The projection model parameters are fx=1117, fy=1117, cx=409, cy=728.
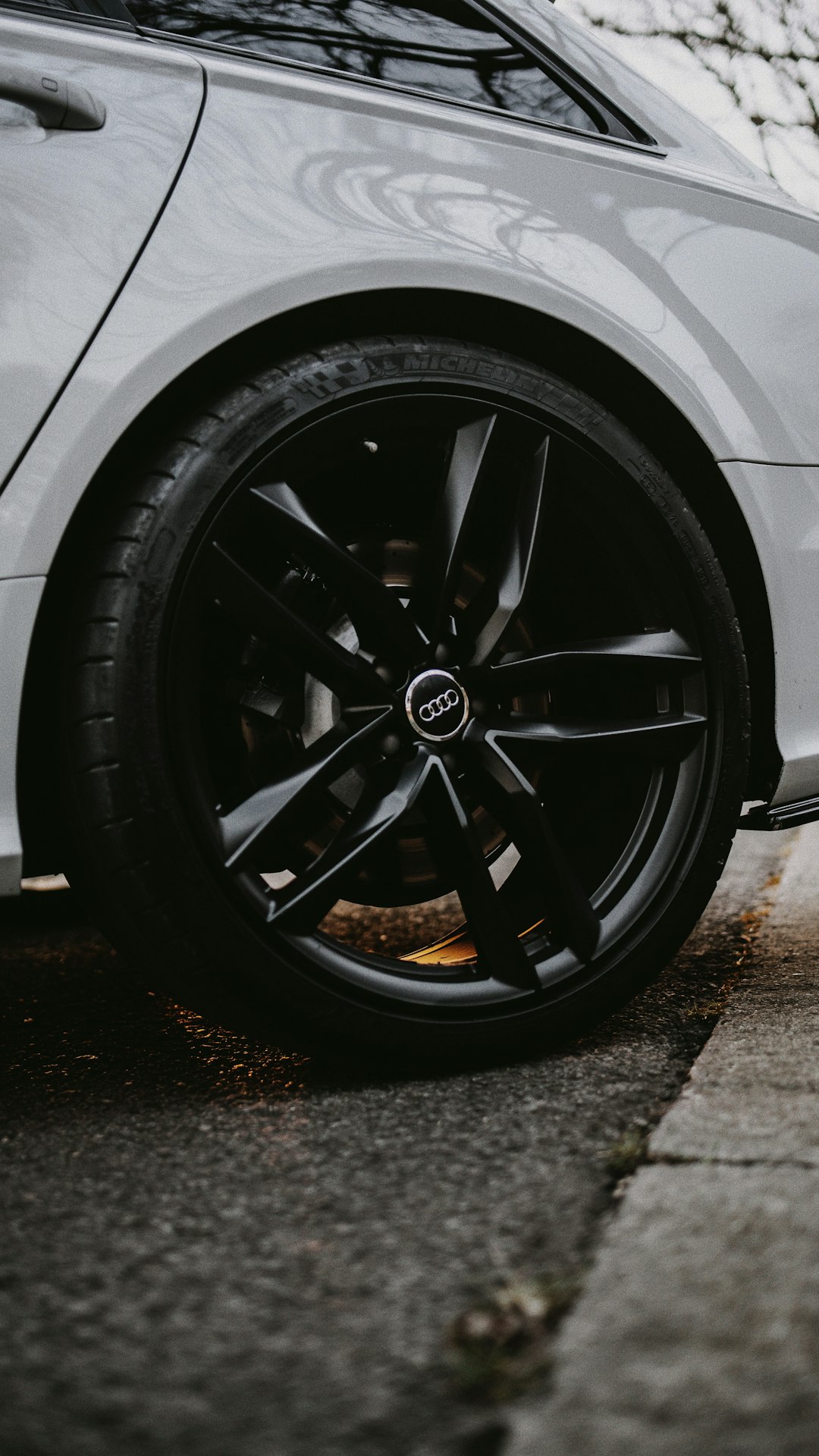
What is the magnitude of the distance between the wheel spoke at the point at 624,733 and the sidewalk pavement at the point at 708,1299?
0.46m

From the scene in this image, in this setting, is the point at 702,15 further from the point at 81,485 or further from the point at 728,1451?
the point at 728,1451

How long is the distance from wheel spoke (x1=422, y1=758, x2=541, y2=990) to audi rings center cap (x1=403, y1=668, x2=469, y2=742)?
5 cm

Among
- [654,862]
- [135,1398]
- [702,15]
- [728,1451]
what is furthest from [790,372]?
[702,15]

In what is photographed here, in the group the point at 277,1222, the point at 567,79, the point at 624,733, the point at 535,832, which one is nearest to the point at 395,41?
the point at 567,79

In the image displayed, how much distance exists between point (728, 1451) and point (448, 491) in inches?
46.0

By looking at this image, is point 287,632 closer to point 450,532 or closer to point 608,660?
point 450,532

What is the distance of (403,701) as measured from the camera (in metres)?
1.54

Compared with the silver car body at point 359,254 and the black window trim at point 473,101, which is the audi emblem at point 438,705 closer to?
the silver car body at point 359,254

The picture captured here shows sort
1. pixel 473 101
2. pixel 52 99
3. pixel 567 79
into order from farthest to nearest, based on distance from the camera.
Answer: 1. pixel 567 79
2. pixel 473 101
3. pixel 52 99

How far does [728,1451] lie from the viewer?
30.9 inches

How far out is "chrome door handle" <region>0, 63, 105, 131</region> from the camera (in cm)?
133

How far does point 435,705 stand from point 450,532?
0.80ft

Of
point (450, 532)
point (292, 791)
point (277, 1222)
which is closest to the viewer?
point (277, 1222)

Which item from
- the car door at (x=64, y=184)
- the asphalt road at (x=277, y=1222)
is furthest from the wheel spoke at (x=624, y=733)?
the car door at (x=64, y=184)
